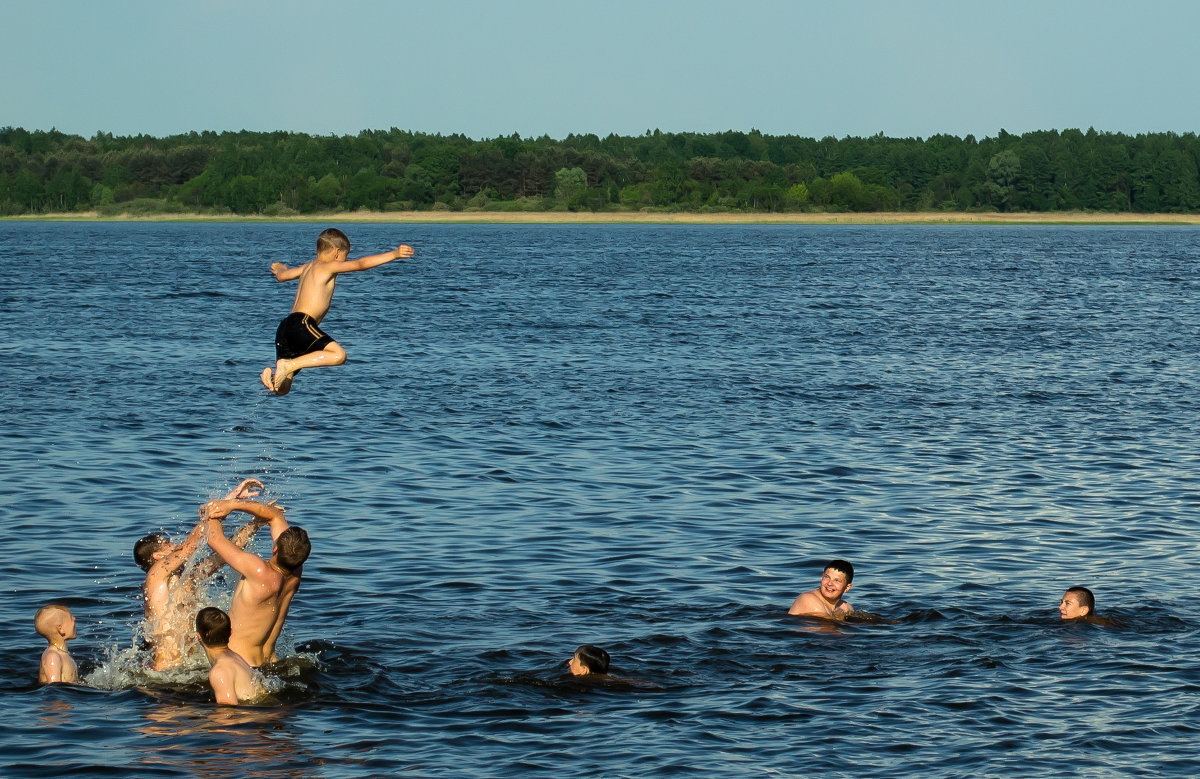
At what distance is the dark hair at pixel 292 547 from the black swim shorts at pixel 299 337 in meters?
1.77

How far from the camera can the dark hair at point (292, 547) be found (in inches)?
561

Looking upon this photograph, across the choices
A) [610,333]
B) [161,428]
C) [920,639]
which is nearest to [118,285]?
[610,333]

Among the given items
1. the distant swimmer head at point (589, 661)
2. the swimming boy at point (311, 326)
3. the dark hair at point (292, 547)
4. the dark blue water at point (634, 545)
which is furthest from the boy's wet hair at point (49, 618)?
the distant swimmer head at point (589, 661)

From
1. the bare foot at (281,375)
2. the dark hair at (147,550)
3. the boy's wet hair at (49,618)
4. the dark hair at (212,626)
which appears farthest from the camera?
the dark hair at (147,550)

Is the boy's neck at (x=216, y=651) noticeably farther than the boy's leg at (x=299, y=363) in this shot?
Yes

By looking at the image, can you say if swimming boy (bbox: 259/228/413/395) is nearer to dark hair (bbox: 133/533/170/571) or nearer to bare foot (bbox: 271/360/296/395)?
bare foot (bbox: 271/360/296/395)

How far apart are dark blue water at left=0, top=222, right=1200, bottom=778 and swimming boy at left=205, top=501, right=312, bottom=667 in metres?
0.67

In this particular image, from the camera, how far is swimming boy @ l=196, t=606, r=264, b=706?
14.4 m

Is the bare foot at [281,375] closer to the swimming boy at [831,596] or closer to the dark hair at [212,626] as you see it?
the dark hair at [212,626]

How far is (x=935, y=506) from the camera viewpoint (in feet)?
79.5

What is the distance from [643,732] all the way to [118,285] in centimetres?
7233

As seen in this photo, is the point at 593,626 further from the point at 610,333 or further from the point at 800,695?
the point at 610,333

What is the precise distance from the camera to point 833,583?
1767cm

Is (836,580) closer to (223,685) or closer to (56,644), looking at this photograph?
(223,685)
